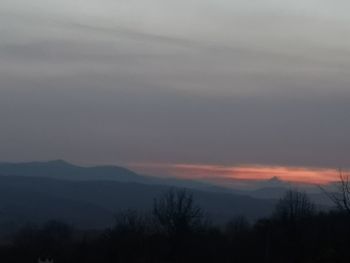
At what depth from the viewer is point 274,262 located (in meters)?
52.0

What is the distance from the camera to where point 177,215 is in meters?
69.8

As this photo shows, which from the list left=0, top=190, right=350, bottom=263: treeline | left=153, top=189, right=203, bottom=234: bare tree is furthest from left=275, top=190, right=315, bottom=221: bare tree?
left=153, top=189, right=203, bottom=234: bare tree

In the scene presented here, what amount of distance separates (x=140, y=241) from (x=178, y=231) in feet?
11.2

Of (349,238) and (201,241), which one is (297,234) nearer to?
(201,241)

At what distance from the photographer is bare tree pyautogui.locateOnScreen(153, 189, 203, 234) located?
6800 centimetres

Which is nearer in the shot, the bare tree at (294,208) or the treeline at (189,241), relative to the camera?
the treeline at (189,241)

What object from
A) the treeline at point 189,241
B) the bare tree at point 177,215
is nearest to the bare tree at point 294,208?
the treeline at point 189,241

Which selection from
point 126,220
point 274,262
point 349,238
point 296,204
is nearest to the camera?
point 349,238

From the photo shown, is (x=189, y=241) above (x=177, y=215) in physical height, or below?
below

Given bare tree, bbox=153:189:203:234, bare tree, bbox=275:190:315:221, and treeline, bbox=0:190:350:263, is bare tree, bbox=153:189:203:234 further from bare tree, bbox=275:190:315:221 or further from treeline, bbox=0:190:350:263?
bare tree, bbox=275:190:315:221

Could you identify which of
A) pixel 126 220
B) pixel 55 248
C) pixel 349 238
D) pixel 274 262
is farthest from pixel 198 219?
pixel 349 238

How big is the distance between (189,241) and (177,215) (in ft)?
14.2

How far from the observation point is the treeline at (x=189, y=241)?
55688 mm

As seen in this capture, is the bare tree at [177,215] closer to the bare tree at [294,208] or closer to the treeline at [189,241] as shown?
the treeline at [189,241]
